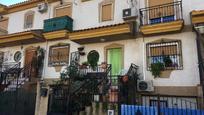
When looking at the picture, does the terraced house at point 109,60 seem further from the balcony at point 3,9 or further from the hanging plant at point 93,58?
the balcony at point 3,9

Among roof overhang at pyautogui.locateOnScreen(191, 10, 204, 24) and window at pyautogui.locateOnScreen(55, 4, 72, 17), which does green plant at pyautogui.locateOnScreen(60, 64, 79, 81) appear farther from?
roof overhang at pyautogui.locateOnScreen(191, 10, 204, 24)

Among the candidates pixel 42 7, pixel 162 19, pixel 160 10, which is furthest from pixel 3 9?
pixel 162 19

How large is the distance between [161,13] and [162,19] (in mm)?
367

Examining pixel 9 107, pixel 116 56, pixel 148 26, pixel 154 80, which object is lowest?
pixel 9 107

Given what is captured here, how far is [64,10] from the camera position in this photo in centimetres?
1705

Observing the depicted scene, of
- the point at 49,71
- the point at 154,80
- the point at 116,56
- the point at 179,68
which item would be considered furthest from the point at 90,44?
the point at 179,68

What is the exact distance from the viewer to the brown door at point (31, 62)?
53.4 ft

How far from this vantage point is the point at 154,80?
1209 centimetres

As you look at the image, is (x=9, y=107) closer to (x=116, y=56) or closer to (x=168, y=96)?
(x=116, y=56)

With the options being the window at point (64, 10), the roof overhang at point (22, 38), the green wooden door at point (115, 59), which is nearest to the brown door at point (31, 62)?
the roof overhang at point (22, 38)

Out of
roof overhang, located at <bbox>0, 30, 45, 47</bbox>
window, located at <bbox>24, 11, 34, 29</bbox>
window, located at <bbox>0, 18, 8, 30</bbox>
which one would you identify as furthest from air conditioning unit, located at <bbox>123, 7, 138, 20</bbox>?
window, located at <bbox>0, 18, 8, 30</bbox>

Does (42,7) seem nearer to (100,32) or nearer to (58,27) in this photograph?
(58,27)

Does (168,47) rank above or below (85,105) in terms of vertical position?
above

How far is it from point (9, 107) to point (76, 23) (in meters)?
7.21
